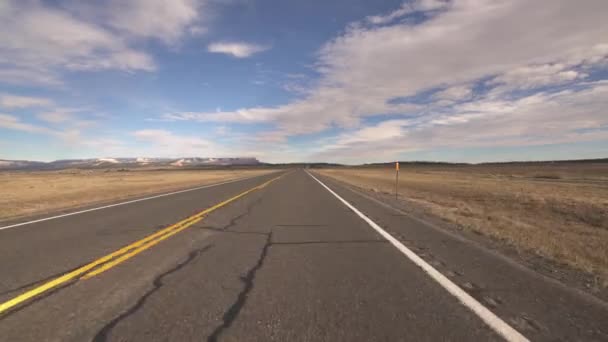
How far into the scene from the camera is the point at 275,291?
371cm

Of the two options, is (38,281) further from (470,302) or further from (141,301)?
(470,302)

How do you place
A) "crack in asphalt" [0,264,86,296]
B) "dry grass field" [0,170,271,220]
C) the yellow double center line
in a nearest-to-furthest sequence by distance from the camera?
the yellow double center line
"crack in asphalt" [0,264,86,296]
"dry grass field" [0,170,271,220]

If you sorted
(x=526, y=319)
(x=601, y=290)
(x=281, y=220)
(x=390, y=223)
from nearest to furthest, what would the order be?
(x=526, y=319) < (x=601, y=290) < (x=390, y=223) < (x=281, y=220)

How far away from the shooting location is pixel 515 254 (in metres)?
5.43

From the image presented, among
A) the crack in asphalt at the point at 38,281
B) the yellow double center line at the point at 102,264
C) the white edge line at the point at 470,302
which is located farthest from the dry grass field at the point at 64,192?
the white edge line at the point at 470,302

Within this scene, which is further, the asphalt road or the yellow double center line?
the yellow double center line

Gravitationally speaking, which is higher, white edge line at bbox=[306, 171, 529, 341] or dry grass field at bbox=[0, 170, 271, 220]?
white edge line at bbox=[306, 171, 529, 341]

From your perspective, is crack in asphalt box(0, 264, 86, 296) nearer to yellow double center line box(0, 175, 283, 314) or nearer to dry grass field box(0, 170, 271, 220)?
yellow double center line box(0, 175, 283, 314)

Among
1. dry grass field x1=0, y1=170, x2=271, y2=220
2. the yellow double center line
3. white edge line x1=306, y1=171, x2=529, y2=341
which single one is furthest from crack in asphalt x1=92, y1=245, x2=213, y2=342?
dry grass field x1=0, y1=170, x2=271, y2=220

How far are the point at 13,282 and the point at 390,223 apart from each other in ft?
24.7

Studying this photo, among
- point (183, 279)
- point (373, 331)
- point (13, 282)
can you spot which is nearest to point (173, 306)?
point (183, 279)

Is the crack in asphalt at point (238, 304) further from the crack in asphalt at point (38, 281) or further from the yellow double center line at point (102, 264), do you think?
the crack in asphalt at point (38, 281)

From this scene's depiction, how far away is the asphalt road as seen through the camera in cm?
278

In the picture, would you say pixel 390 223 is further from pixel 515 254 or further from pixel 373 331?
pixel 373 331
